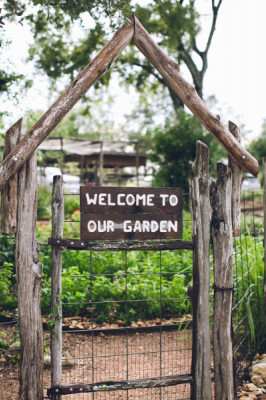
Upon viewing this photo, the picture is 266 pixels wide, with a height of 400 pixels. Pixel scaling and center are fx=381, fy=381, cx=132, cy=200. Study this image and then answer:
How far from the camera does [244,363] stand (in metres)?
4.18

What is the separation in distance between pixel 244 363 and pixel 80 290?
8.11ft

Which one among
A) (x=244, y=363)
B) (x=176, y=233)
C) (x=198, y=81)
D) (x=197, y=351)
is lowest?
(x=244, y=363)

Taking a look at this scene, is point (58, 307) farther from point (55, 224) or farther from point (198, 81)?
point (198, 81)

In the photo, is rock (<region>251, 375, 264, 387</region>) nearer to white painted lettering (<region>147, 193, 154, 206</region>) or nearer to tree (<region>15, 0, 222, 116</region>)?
white painted lettering (<region>147, 193, 154, 206</region>)

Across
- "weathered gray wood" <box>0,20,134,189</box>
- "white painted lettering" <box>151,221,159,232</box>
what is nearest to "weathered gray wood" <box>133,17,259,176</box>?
"weathered gray wood" <box>0,20,134,189</box>

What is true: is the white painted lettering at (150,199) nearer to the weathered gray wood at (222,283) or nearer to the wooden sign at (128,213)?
the wooden sign at (128,213)

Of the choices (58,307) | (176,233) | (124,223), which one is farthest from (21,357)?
(176,233)

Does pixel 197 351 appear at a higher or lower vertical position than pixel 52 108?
lower

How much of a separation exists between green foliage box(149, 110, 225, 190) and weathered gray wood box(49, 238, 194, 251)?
30.0 ft

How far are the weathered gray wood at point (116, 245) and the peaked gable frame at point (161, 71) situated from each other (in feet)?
2.26

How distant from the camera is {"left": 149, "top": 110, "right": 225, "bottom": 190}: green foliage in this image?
41.1 ft

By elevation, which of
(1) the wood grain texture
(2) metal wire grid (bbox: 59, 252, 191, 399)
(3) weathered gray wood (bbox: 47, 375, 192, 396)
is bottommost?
(2) metal wire grid (bbox: 59, 252, 191, 399)

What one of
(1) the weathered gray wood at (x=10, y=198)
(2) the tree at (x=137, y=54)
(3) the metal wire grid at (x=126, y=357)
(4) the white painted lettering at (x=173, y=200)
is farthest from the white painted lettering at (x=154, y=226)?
(2) the tree at (x=137, y=54)

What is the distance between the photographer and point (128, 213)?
3.22 meters
